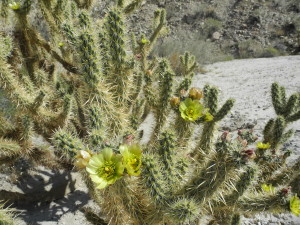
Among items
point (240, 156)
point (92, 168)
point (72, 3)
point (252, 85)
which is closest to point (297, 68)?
point (252, 85)

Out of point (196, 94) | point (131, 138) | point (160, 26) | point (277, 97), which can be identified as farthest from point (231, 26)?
point (131, 138)

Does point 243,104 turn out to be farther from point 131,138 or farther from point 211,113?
point 131,138

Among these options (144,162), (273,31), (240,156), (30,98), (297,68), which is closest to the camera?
(240,156)

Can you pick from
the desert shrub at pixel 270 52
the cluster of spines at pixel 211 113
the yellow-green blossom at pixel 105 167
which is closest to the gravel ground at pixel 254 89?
the cluster of spines at pixel 211 113

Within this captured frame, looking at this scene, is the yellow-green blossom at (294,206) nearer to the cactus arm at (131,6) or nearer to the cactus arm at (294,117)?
the cactus arm at (294,117)

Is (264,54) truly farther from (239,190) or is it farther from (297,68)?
(239,190)
